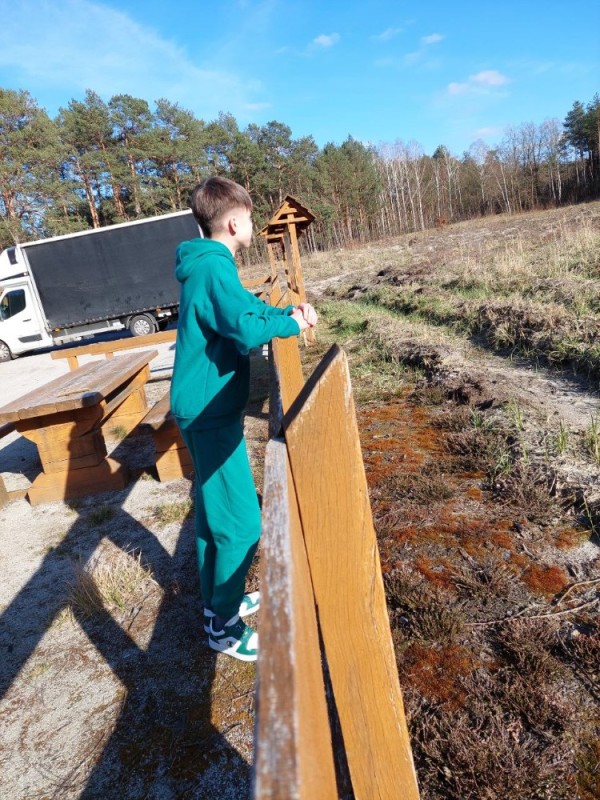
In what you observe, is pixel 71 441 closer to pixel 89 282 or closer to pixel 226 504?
pixel 226 504

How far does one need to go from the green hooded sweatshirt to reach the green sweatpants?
0.08 metres

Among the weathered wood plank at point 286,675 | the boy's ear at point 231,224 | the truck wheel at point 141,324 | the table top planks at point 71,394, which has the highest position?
the boy's ear at point 231,224

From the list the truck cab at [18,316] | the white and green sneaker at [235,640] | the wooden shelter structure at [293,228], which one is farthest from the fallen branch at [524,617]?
the truck cab at [18,316]

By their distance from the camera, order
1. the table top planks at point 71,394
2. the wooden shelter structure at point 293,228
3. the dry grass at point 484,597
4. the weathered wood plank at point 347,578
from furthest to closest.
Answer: the wooden shelter structure at point 293,228 < the table top planks at point 71,394 < the dry grass at point 484,597 < the weathered wood plank at point 347,578

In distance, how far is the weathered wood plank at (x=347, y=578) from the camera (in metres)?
0.86

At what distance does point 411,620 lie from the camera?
2.13 meters

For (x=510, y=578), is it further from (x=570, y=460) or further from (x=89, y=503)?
(x=89, y=503)

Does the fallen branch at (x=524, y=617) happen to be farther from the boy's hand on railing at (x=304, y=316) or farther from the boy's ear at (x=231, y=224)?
the boy's ear at (x=231, y=224)

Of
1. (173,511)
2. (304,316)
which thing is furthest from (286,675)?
(173,511)

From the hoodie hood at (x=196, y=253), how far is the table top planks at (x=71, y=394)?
7.15ft

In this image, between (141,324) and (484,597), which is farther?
(141,324)

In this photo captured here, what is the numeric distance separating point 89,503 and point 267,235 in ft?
23.5

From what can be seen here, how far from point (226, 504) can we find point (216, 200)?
111 cm

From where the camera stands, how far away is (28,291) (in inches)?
583
